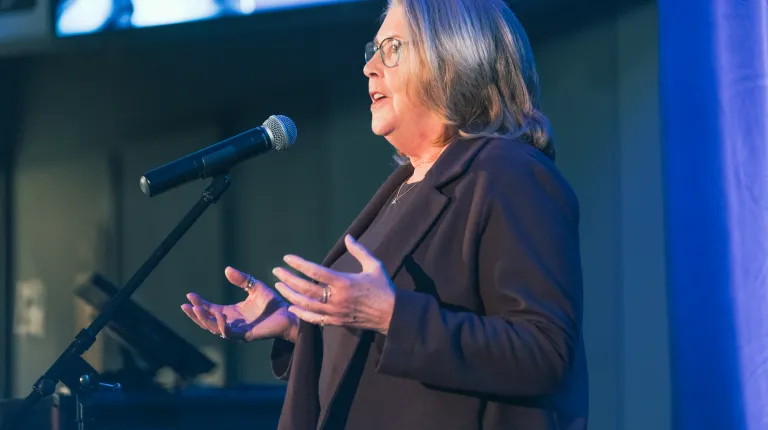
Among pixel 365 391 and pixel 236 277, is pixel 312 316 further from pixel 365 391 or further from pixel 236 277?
pixel 236 277

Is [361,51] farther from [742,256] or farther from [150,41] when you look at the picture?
[742,256]

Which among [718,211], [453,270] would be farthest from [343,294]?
[718,211]

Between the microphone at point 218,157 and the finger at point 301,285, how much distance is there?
1.34 feet

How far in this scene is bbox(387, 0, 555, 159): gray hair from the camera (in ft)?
3.90

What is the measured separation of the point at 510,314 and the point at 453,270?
10 cm

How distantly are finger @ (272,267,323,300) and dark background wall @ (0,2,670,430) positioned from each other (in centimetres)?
157

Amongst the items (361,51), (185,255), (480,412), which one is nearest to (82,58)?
(185,255)

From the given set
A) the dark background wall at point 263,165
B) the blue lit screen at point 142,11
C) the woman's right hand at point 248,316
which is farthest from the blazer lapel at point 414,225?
the blue lit screen at point 142,11

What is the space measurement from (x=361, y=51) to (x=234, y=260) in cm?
84

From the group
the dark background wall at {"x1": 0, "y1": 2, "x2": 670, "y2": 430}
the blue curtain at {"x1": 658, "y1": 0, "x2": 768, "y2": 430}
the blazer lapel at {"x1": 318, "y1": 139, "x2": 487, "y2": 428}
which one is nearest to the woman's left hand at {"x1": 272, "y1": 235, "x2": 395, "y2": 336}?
the blazer lapel at {"x1": 318, "y1": 139, "x2": 487, "y2": 428}

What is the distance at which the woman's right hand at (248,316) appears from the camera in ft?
4.50

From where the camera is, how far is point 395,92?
4.10 feet

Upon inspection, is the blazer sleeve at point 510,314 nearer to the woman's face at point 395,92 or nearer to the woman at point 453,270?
the woman at point 453,270

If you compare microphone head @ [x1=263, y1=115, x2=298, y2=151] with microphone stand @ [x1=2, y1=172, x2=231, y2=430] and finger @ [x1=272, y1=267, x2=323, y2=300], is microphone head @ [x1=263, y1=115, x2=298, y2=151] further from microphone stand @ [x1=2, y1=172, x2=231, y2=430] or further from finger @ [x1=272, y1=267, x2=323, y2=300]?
finger @ [x1=272, y1=267, x2=323, y2=300]
